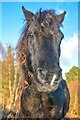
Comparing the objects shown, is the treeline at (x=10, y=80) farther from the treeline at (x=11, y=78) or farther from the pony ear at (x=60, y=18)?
the pony ear at (x=60, y=18)

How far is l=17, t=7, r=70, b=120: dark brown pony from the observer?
4.31 meters

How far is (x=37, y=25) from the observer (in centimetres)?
477

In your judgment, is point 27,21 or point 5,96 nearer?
point 27,21

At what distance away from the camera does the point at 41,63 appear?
4.32m

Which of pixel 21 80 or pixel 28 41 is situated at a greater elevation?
pixel 28 41

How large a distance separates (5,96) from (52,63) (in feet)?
29.6

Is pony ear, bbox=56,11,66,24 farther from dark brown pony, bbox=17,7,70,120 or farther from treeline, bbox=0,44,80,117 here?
treeline, bbox=0,44,80,117

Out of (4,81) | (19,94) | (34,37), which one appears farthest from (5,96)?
(34,37)

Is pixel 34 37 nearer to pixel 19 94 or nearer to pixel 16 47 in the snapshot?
pixel 16 47

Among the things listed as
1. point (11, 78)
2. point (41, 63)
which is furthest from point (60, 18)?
point (11, 78)

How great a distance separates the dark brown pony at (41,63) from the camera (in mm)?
4312

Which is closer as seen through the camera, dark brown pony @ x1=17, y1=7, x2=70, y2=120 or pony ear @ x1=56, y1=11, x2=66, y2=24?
dark brown pony @ x1=17, y1=7, x2=70, y2=120

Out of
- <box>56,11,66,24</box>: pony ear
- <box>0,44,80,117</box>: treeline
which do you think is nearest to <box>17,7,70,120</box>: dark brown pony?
<box>56,11,66,24</box>: pony ear

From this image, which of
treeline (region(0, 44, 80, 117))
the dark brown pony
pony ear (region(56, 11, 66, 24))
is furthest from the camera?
treeline (region(0, 44, 80, 117))
